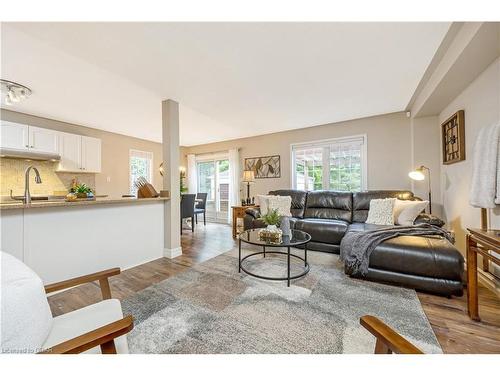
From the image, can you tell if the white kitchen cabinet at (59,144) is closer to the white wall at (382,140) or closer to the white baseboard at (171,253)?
the white baseboard at (171,253)

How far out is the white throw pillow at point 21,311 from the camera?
2.42 ft

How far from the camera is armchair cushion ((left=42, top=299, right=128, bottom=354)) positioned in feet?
3.00

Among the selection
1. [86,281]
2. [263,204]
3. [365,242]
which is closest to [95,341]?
[86,281]

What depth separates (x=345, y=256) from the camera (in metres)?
2.33

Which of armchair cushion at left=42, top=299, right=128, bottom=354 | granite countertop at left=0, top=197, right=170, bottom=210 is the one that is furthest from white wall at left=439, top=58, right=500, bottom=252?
Answer: granite countertop at left=0, top=197, right=170, bottom=210

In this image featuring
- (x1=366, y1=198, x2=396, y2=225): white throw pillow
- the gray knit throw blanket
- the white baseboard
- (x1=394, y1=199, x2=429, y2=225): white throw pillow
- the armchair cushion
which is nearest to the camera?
the armchair cushion

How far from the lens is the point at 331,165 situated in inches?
173

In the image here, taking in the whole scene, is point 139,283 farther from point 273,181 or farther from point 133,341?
point 273,181

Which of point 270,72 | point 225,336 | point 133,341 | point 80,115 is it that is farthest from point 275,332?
point 80,115

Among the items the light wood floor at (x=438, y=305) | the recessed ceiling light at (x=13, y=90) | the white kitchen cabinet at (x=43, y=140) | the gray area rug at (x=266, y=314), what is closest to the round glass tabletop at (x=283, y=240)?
the gray area rug at (x=266, y=314)

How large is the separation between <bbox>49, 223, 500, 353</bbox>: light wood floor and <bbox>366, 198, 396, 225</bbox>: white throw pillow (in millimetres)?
1230

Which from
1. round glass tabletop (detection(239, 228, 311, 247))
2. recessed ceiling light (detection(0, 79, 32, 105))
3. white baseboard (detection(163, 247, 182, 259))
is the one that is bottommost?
white baseboard (detection(163, 247, 182, 259))

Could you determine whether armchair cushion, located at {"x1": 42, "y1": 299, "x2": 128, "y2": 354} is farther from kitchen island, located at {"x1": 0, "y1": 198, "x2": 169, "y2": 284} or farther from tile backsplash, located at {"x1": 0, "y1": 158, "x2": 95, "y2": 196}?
tile backsplash, located at {"x1": 0, "y1": 158, "x2": 95, "y2": 196}

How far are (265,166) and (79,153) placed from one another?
4.03 meters
